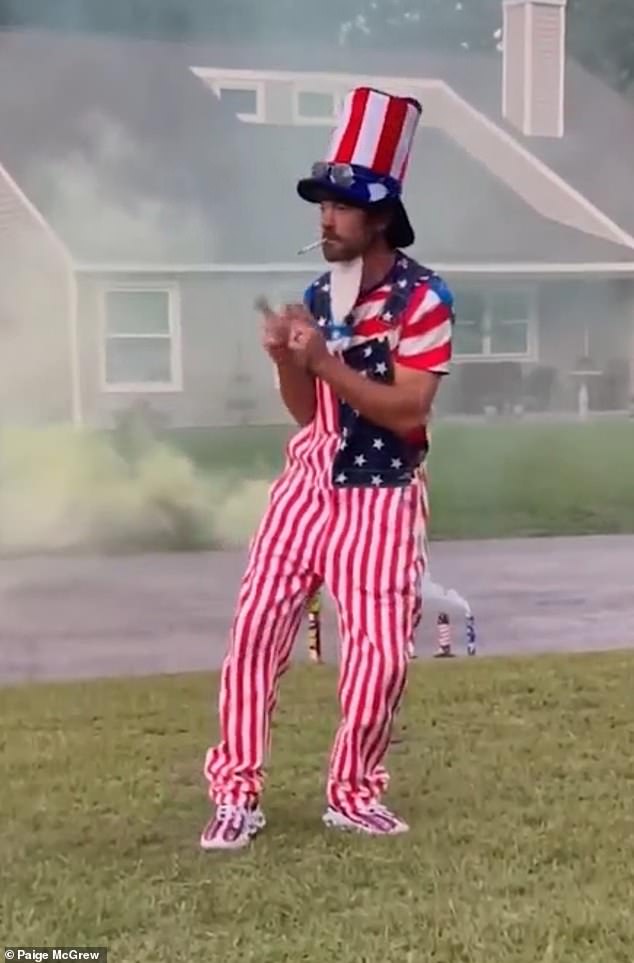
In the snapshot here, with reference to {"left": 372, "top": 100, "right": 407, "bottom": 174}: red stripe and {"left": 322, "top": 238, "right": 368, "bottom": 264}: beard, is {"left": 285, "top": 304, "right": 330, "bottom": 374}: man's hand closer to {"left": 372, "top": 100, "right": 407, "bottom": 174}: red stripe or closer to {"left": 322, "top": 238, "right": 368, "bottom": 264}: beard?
{"left": 322, "top": 238, "right": 368, "bottom": 264}: beard

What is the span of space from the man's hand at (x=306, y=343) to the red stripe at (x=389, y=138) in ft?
1.07

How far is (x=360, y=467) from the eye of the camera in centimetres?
311

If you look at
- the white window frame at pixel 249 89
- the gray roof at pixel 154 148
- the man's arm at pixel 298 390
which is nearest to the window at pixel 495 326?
the gray roof at pixel 154 148

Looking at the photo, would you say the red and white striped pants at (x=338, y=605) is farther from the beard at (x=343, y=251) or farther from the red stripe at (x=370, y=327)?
the beard at (x=343, y=251)

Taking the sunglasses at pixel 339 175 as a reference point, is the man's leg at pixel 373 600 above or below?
below

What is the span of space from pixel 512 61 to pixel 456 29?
29 centimetres

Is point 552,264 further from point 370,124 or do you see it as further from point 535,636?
point 370,124

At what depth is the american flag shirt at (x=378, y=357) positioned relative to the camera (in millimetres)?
3043

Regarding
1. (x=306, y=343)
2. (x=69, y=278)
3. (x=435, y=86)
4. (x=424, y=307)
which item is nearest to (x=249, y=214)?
(x=69, y=278)

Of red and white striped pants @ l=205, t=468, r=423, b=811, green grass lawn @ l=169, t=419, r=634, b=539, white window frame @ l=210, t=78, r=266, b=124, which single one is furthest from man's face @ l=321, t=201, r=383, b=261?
green grass lawn @ l=169, t=419, r=634, b=539

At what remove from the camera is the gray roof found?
249 inches

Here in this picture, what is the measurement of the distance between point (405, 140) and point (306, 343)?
17.9 inches

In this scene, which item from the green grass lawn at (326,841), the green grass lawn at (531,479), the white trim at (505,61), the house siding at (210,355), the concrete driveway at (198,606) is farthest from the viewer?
the green grass lawn at (531,479)

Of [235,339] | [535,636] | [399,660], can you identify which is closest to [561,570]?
[535,636]
